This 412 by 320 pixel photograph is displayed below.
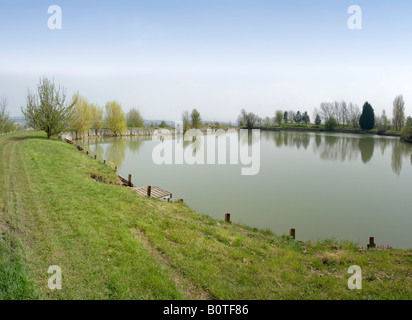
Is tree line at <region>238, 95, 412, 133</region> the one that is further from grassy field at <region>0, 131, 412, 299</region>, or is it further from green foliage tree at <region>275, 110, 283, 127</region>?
grassy field at <region>0, 131, 412, 299</region>

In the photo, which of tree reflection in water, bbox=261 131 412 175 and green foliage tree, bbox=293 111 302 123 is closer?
tree reflection in water, bbox=261 131 412 175

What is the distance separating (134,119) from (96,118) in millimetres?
14797

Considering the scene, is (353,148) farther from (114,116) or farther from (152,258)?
(114,116)

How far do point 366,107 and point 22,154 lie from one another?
74.8 metres

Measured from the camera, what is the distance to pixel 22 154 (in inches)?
429

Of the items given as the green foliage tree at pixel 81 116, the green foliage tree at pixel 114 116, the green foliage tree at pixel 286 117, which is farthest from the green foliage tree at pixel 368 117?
the green foliage tree at pixel 81 116

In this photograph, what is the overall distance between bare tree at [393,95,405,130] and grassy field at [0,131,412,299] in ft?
251

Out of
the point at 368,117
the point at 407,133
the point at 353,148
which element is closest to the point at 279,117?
the point at 368,117

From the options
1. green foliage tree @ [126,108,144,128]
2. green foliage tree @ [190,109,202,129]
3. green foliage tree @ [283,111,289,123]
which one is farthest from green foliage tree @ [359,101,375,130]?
green foliage tree @ [126,108,144,128]

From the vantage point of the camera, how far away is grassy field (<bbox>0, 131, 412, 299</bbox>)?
3406 millimetres

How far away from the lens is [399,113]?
64.2m

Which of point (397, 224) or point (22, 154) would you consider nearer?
point (397, 224)
